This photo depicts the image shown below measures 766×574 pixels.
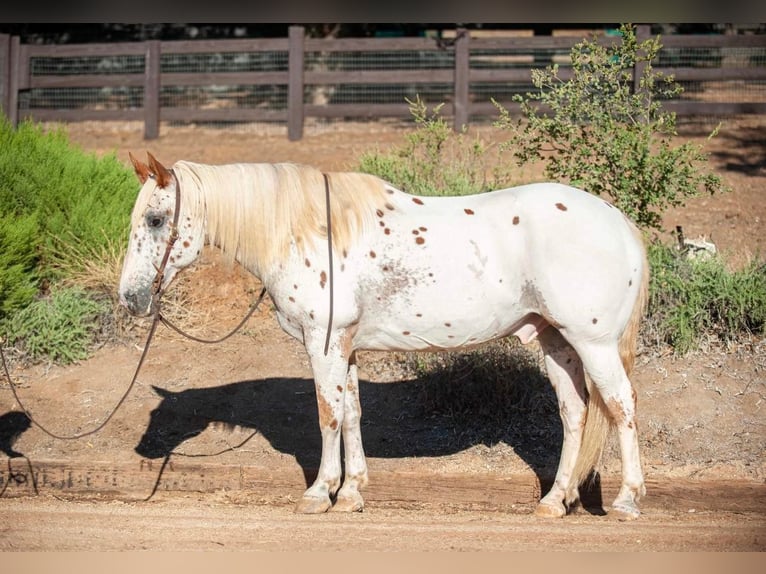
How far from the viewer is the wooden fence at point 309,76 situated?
14359mm

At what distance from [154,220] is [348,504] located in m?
1.99

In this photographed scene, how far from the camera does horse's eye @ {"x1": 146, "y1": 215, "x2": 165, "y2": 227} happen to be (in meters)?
5.30

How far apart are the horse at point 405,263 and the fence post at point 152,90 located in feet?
36.0

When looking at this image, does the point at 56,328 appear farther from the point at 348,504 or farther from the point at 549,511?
the point at 549,511

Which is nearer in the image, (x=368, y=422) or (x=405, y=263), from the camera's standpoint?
(x=405, y=263)

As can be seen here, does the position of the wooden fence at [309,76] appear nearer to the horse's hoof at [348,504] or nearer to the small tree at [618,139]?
the small tree at [618,139]


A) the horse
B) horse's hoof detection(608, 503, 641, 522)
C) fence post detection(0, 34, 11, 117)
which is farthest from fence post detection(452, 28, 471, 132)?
horse's hoof detection(608, 503, 641, 522)

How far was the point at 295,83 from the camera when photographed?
15266 mm

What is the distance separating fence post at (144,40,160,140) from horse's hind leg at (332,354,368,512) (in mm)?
11249

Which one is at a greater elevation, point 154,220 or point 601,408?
point 154,220

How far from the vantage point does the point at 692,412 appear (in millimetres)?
6738

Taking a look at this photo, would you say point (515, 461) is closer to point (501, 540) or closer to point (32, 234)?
point (501, 540)

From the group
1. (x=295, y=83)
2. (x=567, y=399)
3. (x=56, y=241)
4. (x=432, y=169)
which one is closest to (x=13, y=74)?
(x=295, y=83)
